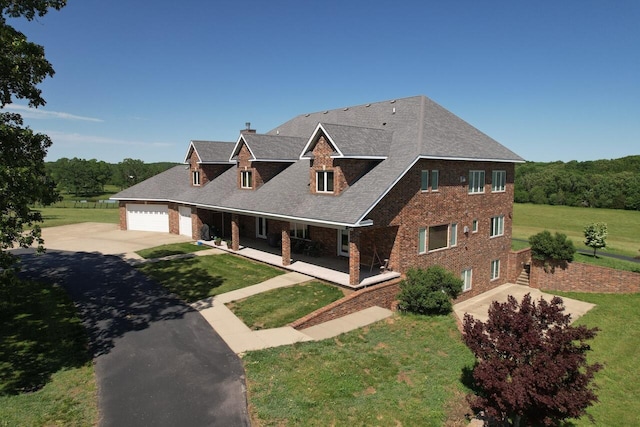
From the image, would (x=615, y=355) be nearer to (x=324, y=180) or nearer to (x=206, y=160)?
(x=324, y=180)

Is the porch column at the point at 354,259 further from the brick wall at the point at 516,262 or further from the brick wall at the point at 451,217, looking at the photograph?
the brick wall at the point at 516,262

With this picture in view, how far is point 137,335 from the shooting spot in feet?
46.5

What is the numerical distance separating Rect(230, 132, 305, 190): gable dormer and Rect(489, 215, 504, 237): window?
14.9m

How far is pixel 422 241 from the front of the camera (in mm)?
22109

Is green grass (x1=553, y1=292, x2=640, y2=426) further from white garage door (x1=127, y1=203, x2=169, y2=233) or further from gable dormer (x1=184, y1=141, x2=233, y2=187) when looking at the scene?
white garage door (x1=127, y1=203, x2=169, y2=233)

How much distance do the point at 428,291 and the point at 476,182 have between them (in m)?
10.8

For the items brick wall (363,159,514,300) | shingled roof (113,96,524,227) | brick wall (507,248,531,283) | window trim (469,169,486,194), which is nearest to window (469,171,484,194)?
window trim (469,169,486,194)

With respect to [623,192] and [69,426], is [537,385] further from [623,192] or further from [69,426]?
[623,192]

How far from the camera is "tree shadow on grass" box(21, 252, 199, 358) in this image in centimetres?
1486

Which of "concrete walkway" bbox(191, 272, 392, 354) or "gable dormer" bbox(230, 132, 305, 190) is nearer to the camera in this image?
"concrete walkway" bbox(191, 272, 392, 354)

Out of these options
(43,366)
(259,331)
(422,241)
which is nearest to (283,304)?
(259,331)

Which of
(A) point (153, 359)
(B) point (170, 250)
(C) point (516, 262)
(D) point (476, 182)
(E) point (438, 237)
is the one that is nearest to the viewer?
(A) point (153, 359)

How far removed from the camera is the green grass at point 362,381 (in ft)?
33.6

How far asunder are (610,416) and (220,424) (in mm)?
12861
